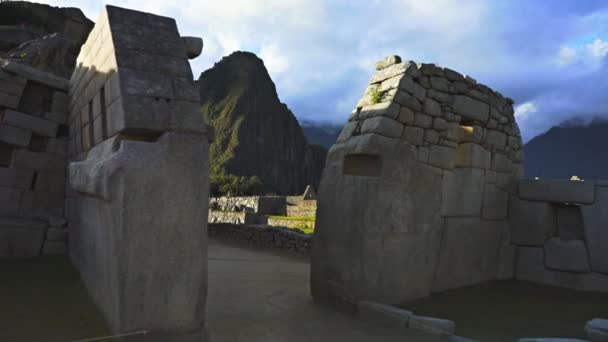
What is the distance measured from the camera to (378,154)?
17.8 feet

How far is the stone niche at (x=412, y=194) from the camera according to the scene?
5.37m

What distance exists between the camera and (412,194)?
567 cm

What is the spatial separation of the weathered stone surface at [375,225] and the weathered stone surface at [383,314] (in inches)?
6.4

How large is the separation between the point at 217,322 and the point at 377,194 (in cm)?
254

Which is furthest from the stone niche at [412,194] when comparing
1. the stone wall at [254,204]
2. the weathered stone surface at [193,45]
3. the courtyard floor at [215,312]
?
the stone wall at [254,204]

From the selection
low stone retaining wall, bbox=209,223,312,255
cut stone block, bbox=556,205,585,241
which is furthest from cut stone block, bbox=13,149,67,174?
cut stone block, bbox=556,205,585,241

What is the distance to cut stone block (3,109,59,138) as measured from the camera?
6.32 meters

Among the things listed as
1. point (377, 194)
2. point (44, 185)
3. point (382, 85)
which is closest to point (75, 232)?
point (44, 185)

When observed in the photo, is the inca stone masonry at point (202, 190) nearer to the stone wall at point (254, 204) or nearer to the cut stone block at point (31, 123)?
the cut stone block at point (31, 123)

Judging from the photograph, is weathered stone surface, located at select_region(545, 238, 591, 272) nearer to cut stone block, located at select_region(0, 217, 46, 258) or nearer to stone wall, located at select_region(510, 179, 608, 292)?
stone wall, located at select_region(510, 179, 608, 292)

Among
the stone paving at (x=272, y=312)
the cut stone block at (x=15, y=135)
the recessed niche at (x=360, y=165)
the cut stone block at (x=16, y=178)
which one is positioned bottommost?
the stone paving at (x=272, y=312)

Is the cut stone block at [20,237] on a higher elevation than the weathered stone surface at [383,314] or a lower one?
higher

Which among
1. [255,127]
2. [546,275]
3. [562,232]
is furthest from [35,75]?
[255,127]

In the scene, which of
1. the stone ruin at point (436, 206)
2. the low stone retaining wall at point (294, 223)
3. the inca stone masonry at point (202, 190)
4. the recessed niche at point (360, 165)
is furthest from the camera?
the low stone retaining wall at point (294, 223)
